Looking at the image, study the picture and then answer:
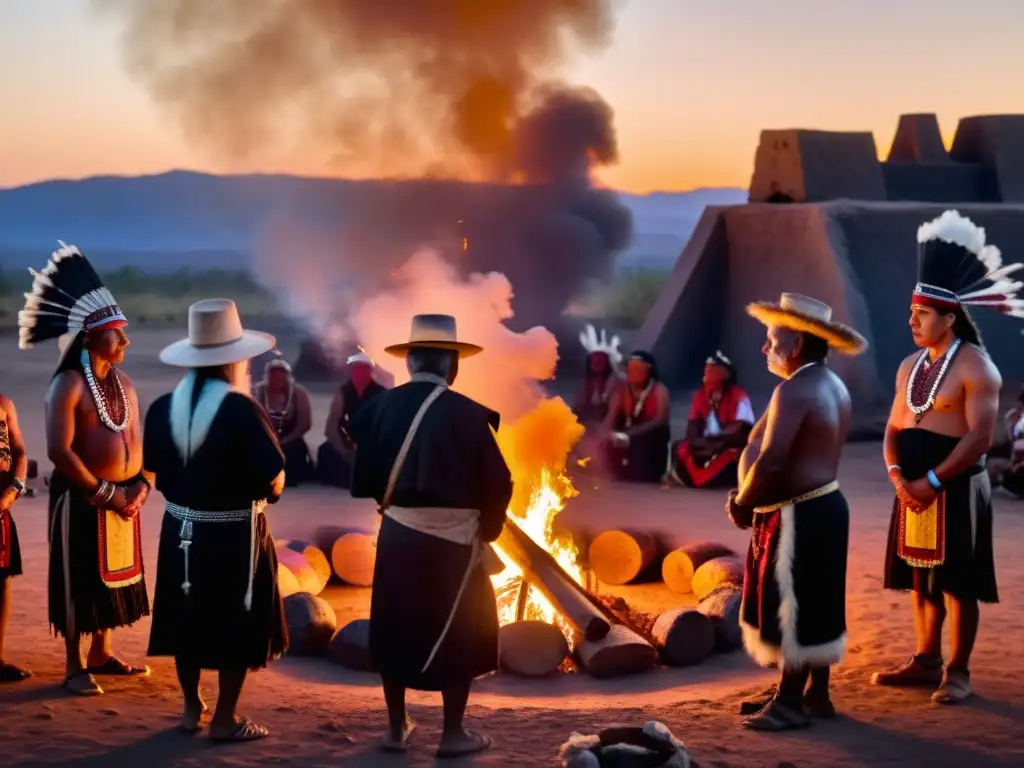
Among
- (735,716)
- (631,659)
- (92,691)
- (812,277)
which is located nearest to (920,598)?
(735,716)

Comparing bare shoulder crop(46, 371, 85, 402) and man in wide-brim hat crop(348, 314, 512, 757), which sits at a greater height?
bare shoulder crop(46, 371, 85, 402)

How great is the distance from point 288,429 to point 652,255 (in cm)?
9450

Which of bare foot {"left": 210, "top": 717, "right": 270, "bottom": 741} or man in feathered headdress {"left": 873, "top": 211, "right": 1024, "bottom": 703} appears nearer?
bare foot {"left": 210, "top": 717, "right": 270, "bottom": 741}

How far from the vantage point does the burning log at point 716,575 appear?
9.18m

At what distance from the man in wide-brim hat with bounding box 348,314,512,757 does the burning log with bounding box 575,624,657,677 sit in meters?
1.92

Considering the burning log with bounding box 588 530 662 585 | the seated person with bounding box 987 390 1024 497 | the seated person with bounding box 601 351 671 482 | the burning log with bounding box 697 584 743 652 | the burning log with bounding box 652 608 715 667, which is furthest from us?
the seated person with bounding box 601 351 671 482

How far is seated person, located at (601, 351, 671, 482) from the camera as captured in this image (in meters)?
14.2

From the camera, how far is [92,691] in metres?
6.75

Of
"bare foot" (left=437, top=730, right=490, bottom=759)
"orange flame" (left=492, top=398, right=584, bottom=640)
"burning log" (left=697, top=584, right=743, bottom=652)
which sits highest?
"orange flame" (left=492, top=398, right=584, bottom=640)

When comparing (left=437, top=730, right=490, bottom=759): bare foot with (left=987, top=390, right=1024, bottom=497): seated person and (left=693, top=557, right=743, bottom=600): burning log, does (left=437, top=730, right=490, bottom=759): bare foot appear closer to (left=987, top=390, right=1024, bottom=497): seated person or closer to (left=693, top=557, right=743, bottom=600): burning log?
(left=693, top=557, right=743, bottom=600): burning log

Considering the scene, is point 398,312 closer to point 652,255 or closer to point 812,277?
point 812,277

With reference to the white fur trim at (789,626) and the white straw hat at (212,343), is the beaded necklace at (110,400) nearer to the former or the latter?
the white straw hat at (212,343)

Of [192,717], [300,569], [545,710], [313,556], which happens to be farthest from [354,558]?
[192,717]

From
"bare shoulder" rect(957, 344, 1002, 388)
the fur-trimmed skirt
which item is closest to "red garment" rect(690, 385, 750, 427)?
"bare shoulder" rect(957, 344, 1002, 388)
